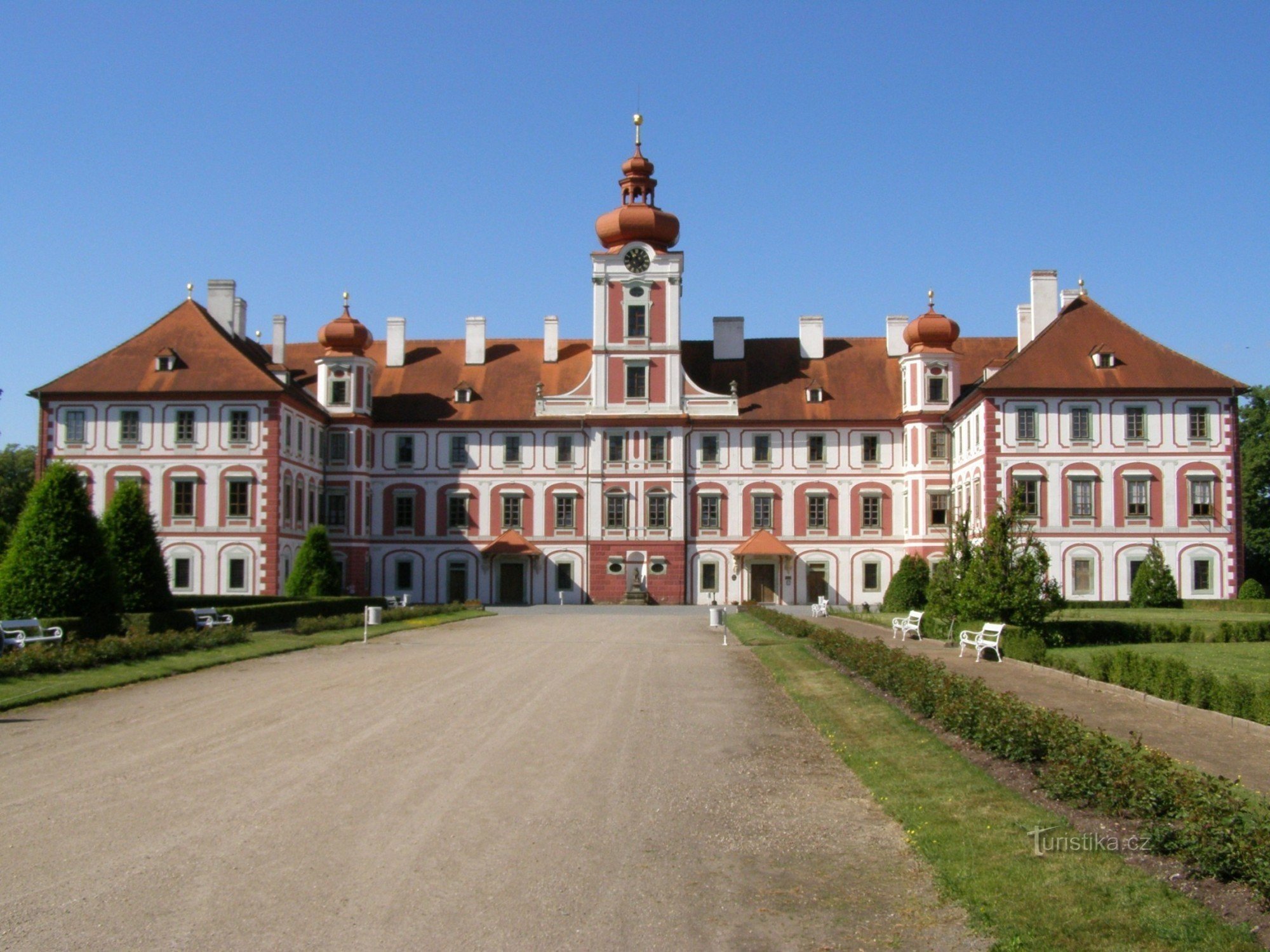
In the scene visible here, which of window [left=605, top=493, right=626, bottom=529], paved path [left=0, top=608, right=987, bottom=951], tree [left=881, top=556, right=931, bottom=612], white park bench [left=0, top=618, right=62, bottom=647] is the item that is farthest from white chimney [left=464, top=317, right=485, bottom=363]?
paved path [left=0, top=608, right=987, bottom=951]

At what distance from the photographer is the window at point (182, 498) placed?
49.8 meters

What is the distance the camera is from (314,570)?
147ft

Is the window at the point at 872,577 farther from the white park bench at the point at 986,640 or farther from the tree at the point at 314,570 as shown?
the white park bench at the point at 986,640

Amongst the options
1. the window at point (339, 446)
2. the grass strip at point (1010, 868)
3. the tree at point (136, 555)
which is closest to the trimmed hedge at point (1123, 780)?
the grass strip at point (1010, 868)

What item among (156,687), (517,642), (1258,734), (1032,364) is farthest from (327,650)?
(1032,364)

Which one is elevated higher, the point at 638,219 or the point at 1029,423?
the point at 638,219

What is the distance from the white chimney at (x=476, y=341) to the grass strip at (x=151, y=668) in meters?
29.1

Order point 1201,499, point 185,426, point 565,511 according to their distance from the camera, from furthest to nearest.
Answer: point 565,511, point 185,426, point 1201,499

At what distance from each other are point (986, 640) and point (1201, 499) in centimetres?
2781

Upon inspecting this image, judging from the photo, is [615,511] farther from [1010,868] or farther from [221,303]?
[1010,868]

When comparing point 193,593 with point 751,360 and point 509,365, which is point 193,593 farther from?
point 751,360

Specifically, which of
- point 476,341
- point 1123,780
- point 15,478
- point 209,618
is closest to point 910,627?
point 209,618

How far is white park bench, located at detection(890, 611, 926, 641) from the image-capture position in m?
29.6

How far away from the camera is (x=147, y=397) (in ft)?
162
